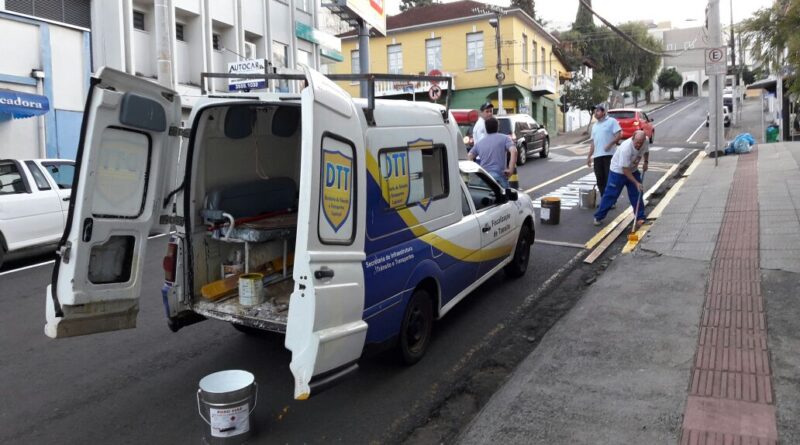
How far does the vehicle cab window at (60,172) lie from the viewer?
9.68 meters

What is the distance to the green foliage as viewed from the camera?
307 inches

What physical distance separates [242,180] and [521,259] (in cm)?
358

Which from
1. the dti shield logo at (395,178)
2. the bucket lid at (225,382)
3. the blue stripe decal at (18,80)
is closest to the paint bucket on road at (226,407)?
→ the bucket lid at (225,382)

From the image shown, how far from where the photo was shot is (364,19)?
57.7 feet

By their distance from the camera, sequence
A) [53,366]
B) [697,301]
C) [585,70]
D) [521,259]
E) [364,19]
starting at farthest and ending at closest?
[585,70] → [364,19] → [521,259] → [697,301] → [53,366]

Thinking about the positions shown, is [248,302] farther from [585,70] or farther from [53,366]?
[585,70]

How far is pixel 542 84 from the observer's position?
40781 mm

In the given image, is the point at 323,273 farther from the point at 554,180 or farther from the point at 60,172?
the point at 554,180

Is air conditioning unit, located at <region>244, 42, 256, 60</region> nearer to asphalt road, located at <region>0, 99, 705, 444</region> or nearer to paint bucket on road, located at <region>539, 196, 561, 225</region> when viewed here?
paint bucket on road, located at <region>539, 196, 561, 225</region>

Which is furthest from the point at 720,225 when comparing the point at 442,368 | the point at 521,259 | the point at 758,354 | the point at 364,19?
the point at 364,19

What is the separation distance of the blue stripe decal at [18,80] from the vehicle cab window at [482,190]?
42.4 ft

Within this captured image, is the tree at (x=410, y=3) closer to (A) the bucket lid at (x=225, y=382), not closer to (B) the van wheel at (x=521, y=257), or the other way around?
(B) the van wheel at (x=521, y=257)

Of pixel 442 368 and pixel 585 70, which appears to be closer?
pixel 442 368

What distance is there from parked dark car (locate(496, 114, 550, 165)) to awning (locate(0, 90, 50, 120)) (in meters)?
12.3
